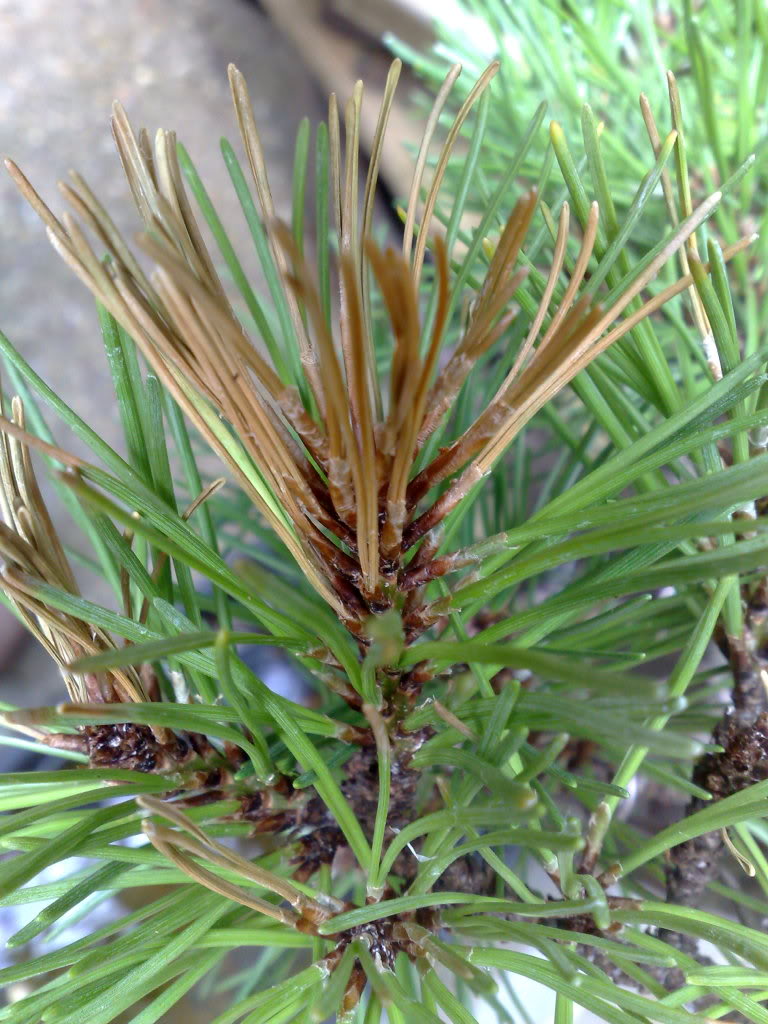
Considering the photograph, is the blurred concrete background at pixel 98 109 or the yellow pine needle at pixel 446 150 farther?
the blurred concrete background at pixel 98 109

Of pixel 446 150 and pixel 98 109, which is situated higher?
pixel 98 109

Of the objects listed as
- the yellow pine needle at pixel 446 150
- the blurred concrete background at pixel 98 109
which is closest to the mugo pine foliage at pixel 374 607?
the yellow pine needle at pixel 446 150

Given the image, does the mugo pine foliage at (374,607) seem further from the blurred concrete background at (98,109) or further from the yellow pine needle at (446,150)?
the blurred concrete background at (98,109)

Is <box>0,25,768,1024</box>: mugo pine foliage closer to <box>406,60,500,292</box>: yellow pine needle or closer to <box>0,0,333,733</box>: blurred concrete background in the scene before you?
<box>406,60,500,292</box>: yellow pine needle

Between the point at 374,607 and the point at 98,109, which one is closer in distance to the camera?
the point at 374,607

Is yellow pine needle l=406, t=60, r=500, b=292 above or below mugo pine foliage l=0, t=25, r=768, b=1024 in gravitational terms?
above

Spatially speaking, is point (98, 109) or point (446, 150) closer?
point (446, 150)

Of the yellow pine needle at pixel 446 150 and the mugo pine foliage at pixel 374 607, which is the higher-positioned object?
the yellow pine needle at pixel 446 150

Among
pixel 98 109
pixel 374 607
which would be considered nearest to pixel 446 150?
pixel 374 607

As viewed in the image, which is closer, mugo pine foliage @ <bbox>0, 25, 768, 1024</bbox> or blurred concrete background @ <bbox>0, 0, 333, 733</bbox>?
mugo pine foliage @ <bbox>0, 25, 768, 1024</bbox>

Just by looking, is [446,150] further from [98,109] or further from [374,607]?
[98,109]

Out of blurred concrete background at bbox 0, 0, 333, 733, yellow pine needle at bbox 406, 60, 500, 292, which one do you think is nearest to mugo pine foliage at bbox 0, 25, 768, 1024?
yellow pine needle at bbox 406, 60, 500, 292
